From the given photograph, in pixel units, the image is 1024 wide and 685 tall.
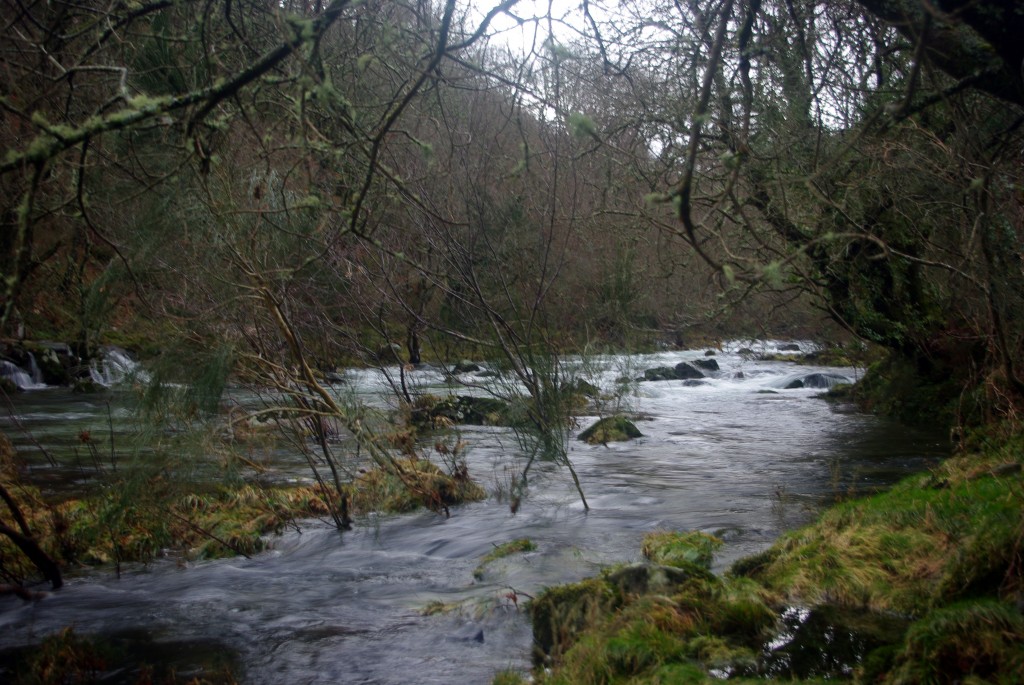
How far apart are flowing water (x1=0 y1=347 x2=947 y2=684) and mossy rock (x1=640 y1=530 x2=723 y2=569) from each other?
17cm

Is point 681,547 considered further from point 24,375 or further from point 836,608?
point 24,375

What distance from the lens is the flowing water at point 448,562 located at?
610cm

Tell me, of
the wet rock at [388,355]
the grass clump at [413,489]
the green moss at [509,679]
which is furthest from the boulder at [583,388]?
the green moss at [509,679]

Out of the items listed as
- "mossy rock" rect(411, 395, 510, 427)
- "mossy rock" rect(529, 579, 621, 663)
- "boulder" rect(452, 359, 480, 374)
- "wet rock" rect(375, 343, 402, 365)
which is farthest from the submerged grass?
"mossy rock" rect(529, 579, 621, 663)

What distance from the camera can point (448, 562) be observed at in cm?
844

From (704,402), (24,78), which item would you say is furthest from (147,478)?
(704,402)

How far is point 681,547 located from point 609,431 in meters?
7.09

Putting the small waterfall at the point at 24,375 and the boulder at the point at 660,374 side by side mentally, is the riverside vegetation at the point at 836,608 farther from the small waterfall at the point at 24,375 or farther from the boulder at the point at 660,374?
the boulder at the point at 660,374

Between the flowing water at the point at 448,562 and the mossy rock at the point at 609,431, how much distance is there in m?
0.21

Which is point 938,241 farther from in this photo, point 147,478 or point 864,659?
point 147,478

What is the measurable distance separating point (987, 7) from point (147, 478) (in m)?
6.47

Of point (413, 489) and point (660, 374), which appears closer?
point (413, 489)

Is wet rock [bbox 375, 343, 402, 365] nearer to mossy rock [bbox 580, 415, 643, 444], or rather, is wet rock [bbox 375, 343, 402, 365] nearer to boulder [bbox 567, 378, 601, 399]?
boulder [bbox 567, 378, 601, 399]

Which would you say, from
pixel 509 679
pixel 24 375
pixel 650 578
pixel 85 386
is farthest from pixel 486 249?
pixel 24 375
